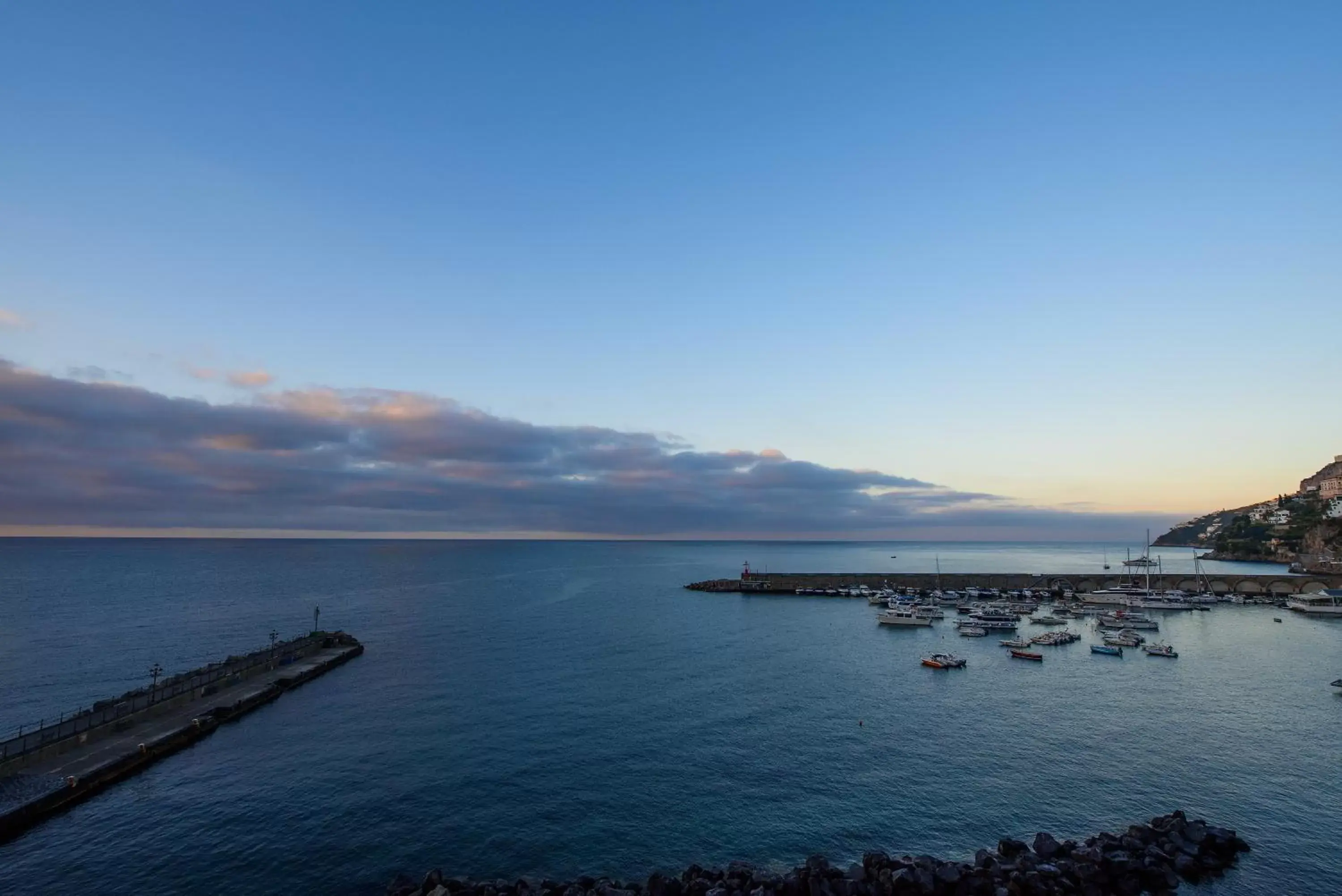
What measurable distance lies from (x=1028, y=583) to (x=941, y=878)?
149m

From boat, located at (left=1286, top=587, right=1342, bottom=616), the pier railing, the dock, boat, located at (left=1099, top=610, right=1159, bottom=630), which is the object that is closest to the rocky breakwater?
the pier railing

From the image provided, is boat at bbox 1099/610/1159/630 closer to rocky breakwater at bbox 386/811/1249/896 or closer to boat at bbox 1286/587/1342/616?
boat at bbox 1286/587/1342/616

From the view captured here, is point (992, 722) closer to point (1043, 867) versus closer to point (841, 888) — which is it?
point (1043, 867)

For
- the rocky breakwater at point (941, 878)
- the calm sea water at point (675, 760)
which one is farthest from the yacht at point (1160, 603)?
the rocky breakwater at point (941, 878)

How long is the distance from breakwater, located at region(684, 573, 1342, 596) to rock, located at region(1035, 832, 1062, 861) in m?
124

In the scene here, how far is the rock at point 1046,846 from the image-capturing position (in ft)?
109

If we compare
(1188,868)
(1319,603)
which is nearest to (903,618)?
(1319,603)

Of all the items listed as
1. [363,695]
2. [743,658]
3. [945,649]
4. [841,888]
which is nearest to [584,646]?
[743,658]

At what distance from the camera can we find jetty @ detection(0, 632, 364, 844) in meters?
39.4

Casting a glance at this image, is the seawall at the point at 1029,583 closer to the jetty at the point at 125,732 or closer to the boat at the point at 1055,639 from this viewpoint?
the boat at the point at 1055,639

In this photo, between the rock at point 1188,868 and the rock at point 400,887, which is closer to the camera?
the rock at point 400,887

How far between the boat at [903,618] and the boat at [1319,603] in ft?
229

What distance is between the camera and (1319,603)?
392 ft

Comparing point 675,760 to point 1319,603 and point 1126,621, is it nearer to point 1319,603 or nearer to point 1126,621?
point 1126,621
